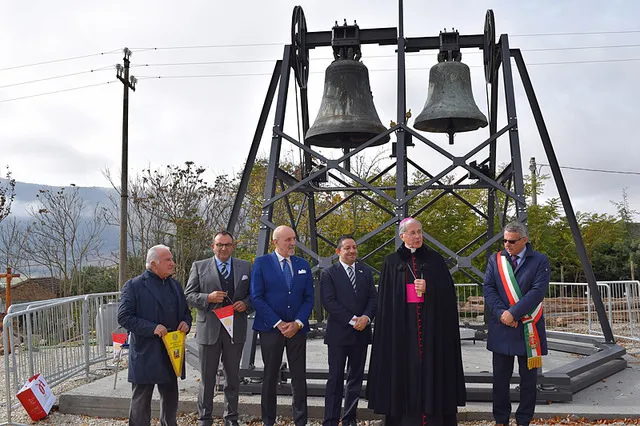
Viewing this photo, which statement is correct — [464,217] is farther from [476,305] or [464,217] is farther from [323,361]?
[323,361]

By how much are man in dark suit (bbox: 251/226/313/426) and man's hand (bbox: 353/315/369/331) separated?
1.42ft

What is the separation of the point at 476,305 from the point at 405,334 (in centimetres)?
1113

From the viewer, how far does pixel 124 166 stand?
1820 centimetres

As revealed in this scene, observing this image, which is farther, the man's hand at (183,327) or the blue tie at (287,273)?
the blue tie at (287,273)

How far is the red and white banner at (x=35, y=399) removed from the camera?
583 centimetres

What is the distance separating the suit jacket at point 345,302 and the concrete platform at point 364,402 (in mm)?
841

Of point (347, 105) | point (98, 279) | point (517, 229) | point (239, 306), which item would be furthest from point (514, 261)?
point (98, 279)

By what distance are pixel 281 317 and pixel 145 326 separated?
114 cm

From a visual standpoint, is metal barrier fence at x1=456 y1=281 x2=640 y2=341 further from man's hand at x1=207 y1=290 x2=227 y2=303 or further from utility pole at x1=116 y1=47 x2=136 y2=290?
utility pole at x1=116 y1=47 x2=136 y2=290

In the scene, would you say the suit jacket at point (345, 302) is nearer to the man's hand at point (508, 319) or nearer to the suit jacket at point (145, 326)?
the man's hand at point (508, 319)

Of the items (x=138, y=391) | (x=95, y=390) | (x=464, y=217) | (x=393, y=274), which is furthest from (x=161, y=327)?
(x=464, y=217)

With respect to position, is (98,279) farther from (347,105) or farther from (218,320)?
(218,320)

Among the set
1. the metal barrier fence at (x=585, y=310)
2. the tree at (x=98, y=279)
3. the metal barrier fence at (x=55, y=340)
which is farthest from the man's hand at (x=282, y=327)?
the tree at (x=98, y=279)

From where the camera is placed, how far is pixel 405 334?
4645 millimetres
